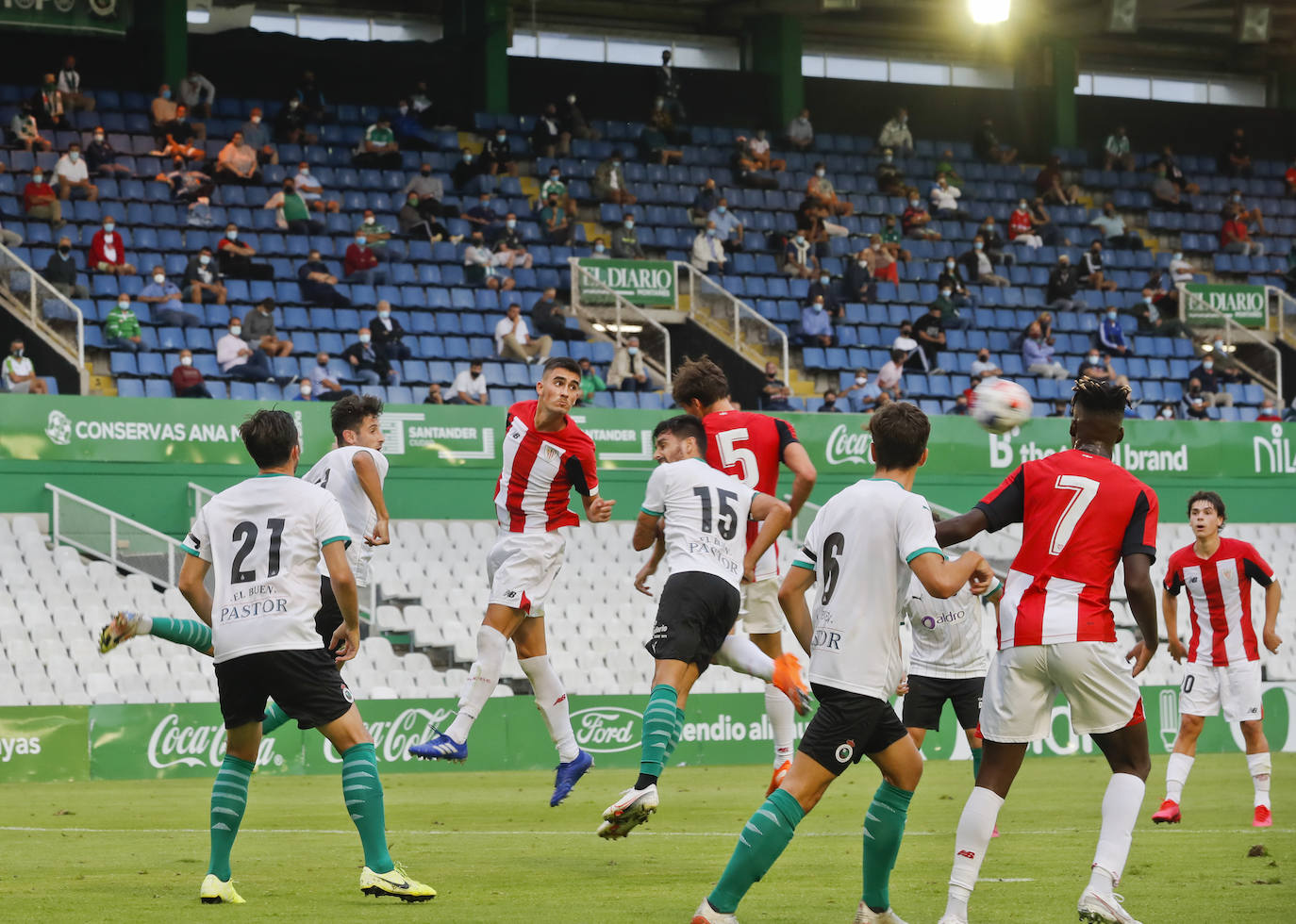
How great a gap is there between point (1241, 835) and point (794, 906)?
15.2 feet

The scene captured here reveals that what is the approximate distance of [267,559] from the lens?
7.49 metres

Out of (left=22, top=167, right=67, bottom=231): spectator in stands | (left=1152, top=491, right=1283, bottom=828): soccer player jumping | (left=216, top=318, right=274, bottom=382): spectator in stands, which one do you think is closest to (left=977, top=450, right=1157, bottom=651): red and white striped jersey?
(left=1152, top=491, right=1283, bottom=828): soccer player jumping

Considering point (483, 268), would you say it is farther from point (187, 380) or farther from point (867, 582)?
point (867, 582)

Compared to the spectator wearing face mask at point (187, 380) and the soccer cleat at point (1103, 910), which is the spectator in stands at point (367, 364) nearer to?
the spectator wearing face mask at point (187, 380)

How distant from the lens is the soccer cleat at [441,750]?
377 inches

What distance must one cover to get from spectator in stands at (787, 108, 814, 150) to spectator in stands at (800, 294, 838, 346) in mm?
6406

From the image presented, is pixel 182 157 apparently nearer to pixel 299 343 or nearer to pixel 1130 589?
pixel 299 343

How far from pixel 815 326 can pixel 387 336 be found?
7221 millimetres

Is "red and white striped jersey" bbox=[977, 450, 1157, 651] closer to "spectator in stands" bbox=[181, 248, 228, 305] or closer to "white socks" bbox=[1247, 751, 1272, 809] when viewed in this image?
"white socks" bbox=[1247, 751, 1272, 809]

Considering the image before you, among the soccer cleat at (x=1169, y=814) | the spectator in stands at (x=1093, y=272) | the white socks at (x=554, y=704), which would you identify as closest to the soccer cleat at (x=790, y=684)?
the white socks at (x=554, y=704)

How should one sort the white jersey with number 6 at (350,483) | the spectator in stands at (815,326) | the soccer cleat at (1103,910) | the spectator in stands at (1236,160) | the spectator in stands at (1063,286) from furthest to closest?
the spectator in stands at (1236,160)
the spectator in stands at (1063,286)
the spectator in stands at (815,326)
the white jersey with number 6 at (350,483)
the soccer cleat at (1103,910)

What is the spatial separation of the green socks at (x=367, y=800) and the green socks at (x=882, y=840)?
210 centimetres

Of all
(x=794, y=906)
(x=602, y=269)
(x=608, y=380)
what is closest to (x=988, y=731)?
(x=794, y=906)

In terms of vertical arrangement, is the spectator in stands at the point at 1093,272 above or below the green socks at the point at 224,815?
above
